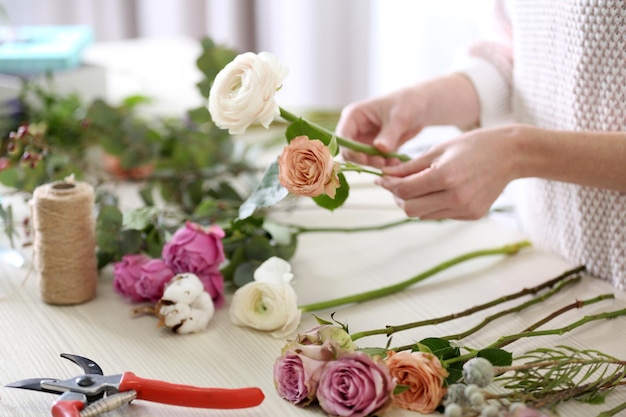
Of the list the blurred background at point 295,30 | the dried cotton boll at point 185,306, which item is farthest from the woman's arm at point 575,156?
the blurred background at point 295,30

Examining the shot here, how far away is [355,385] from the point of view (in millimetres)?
586

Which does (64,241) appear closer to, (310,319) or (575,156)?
(310,319)

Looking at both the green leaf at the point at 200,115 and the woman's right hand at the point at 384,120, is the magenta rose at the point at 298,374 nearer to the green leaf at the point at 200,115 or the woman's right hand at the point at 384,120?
the woman's right hand at the point at 384,120

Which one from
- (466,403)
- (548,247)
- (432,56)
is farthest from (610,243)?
(432,56)

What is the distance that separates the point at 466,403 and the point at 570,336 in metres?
0.22

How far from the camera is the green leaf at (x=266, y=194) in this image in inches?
28.5

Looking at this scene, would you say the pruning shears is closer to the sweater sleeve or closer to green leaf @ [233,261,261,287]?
green leaf @ [233,261,261,287]

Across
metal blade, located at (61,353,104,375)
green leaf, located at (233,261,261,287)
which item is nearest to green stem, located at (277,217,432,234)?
green leaf, located at (233,261,261,287)

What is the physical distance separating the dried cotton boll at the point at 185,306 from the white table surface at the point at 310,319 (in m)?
0.01

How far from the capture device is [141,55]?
1.91 meters

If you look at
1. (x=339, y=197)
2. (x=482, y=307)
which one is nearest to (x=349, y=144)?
(x=339, y=197)

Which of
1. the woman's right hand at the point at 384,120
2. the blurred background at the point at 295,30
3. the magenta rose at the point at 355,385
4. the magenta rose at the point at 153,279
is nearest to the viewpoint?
the magenta rose at the point at 355,385

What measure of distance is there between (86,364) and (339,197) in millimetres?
260

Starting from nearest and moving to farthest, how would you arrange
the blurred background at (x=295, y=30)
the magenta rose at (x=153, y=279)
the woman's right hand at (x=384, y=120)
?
1. the magenta rose at (x=153, y=279)
2. the woman's right hand at (x=384, y=120)
3. the blurred background at (x=295, y=30)
